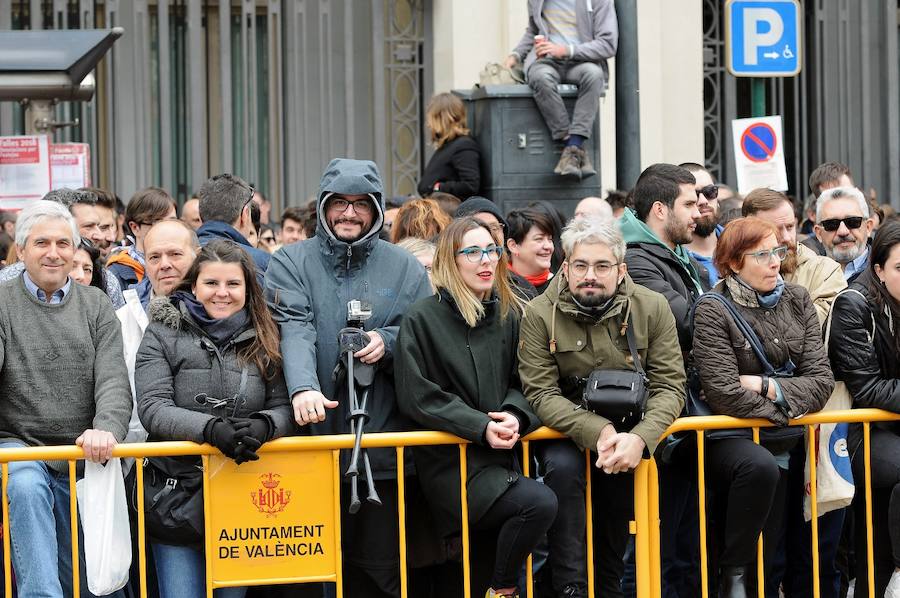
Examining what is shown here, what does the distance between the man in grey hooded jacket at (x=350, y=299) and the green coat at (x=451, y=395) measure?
0.14 meters

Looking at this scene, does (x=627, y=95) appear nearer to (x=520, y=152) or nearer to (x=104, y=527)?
(x=520, y=152)

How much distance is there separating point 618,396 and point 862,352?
4.05 ft

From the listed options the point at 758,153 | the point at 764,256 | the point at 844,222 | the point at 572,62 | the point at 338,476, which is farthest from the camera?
the point at 758,153

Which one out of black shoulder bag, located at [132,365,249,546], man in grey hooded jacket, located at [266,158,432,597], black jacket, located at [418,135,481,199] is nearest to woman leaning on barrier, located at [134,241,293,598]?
black shoulder bag, located at [132,365,249,546]

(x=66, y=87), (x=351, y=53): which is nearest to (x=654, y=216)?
(x=66, y=87)

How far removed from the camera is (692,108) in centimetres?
1356

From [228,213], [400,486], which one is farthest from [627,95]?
[400,486]

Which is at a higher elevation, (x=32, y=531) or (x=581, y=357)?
(x=581, y=357)

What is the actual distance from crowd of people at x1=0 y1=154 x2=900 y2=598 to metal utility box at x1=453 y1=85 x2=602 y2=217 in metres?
3.58

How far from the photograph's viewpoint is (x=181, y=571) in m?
5.71

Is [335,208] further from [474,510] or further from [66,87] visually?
[66,87]

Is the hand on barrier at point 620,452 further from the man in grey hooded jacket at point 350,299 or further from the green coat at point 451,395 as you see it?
the man in grey hooded jacket at point 350,299

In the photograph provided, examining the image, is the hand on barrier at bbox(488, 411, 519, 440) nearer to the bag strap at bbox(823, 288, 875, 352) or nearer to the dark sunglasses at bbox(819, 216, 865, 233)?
the bag strap at bbox(823, 288, 875, 352)

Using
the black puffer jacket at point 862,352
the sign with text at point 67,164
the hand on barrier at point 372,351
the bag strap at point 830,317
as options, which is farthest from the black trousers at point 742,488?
the sign with text at point 67,164
